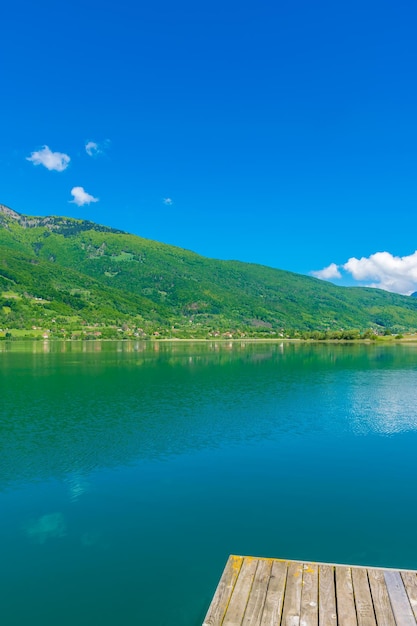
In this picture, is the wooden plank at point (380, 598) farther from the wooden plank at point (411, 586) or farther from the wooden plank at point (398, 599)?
the wooden plank at point (411, 586)

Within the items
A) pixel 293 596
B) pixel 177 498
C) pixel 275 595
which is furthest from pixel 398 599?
pixel 177 498

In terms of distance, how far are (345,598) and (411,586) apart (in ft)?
6.33

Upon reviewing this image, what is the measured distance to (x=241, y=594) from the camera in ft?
34.8

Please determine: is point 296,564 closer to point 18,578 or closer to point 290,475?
point 18,578

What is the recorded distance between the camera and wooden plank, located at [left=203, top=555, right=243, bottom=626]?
31.6ft

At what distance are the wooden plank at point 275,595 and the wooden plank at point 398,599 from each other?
2624 mm

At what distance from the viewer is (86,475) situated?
24.3 meters

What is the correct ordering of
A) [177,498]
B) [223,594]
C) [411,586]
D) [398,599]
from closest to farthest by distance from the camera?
1. [398,599]
2. [223,594]
3. [411,586]
4. [177,498]

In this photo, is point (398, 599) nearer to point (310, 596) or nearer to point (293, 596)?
point (310, 596)

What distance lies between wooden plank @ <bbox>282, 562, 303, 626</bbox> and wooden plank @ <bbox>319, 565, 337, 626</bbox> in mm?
518

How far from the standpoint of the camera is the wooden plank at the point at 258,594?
9.60 meters

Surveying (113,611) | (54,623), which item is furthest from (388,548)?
(54,623)

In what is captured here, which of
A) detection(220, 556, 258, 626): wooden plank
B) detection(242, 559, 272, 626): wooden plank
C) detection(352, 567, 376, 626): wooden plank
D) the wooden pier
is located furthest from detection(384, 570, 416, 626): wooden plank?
detection(220, 556, 258, 626): wooden plank

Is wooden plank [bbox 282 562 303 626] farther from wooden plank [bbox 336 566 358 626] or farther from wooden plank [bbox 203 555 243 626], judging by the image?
wooden plank [bbox 203 555 243 626]
